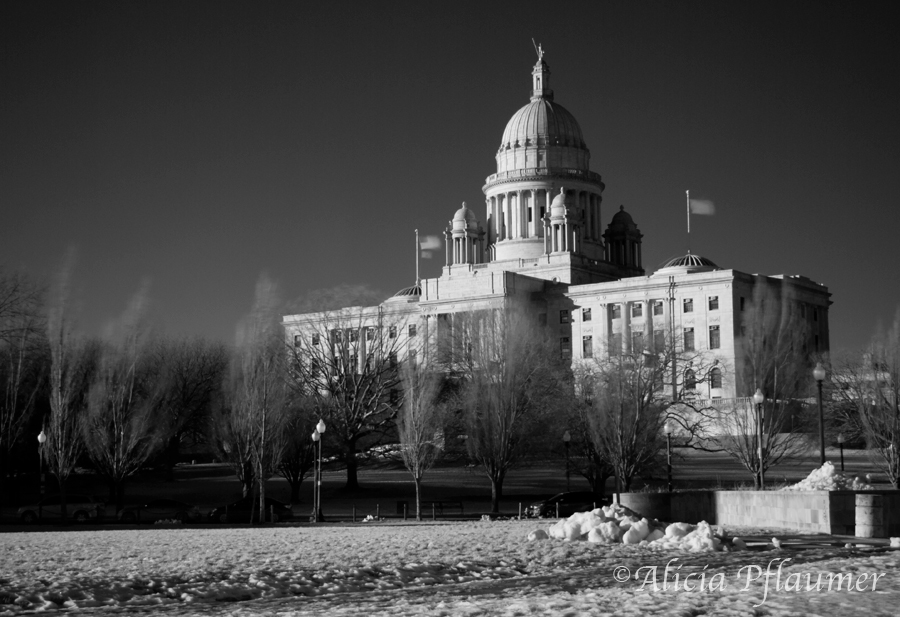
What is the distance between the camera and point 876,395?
6512cm

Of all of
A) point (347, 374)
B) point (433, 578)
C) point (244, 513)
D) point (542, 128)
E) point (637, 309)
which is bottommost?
point (244, 513)

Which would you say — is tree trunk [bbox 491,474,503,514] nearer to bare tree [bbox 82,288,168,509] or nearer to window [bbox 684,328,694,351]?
bare tree [bbox 82,288,168,509]

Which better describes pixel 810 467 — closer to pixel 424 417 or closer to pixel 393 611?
pixel 424 417

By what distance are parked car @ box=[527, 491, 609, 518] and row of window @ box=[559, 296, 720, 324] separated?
6111 centimetres

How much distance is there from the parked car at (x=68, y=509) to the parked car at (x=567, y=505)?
1684 cm

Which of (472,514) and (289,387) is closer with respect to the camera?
(472,514)

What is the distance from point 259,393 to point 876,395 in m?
31.5

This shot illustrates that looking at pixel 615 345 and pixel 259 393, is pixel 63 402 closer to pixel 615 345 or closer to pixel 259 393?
pixel 259 393

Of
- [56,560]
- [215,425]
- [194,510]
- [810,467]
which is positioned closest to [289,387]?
[215,425]

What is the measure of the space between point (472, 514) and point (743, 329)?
197ft

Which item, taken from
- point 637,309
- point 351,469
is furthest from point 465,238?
point 351,469

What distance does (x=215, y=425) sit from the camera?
2486 inches

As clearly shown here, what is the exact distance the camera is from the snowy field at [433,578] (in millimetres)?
16203

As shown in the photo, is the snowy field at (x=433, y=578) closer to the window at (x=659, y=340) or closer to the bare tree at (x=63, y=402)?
the bare tree at (x=63, y=402)
